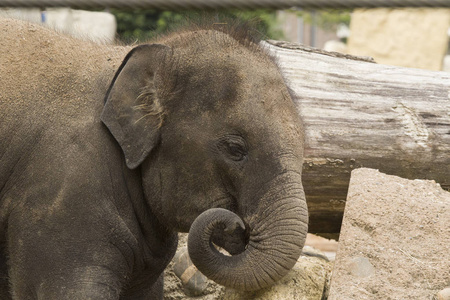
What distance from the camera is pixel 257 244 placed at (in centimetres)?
380

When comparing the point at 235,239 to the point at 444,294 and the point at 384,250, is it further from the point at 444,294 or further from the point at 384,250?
the point at 444,294

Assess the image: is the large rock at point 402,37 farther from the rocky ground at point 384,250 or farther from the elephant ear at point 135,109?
the elephant ear at point 135,109

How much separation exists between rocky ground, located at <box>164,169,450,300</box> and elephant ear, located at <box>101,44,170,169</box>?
1247 millimetres

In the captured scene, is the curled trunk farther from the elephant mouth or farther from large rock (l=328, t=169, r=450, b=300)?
large rock (l=328, t=169, r=450, b=300)

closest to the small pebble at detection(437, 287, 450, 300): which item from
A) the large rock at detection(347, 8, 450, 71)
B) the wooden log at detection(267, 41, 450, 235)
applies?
the wooden log at detection(267, 41, 450, 235)

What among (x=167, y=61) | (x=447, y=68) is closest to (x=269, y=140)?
(x=167, y=61)

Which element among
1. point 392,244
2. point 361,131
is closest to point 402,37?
point 361,131

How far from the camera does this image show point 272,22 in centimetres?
1797

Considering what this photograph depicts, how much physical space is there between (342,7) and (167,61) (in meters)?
2.25

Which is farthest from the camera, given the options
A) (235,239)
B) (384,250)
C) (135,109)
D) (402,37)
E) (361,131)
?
(402,37)

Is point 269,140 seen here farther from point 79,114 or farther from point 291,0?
point 291,0

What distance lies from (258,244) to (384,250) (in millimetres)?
979

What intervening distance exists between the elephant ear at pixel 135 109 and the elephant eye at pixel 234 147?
38 centimetres

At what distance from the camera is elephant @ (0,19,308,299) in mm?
3814
